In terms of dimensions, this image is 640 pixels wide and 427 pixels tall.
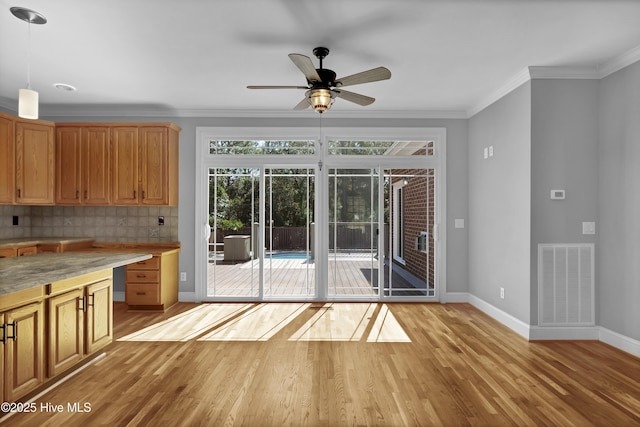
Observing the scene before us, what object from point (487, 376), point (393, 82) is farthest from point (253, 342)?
point (393, 82)

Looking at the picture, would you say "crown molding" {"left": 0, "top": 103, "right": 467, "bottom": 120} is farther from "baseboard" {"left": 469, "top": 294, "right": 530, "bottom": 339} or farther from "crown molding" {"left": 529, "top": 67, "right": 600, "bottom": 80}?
"baseboard" {"left": 469, "top": 294, "right": 530, "bottom": 339}

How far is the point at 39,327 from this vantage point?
2.37m

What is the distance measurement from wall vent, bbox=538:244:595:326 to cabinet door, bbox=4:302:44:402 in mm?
4256

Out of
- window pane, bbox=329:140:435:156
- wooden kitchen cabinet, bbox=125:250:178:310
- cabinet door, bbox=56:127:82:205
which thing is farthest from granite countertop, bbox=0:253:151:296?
window pane, bbox=329:140:435:156

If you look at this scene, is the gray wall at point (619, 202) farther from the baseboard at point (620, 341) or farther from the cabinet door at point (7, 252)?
the cabinet door at point (7, 252)

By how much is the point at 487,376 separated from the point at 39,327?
3207mm

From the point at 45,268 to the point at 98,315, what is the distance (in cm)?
70

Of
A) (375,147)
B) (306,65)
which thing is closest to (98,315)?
(306,65)

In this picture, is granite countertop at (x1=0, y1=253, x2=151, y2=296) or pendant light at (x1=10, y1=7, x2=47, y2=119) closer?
granite countertop at (x1=0, y1=253, x2=151, y2=296)

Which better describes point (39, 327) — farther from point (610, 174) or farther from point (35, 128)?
point (610, 174)

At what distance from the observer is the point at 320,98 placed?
3.07 meters

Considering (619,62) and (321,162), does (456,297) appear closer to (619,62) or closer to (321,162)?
(321,162)

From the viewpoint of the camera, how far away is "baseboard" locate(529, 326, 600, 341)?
3617 mm

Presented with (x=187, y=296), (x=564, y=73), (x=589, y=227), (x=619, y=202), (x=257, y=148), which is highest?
(x=564, y=73)
